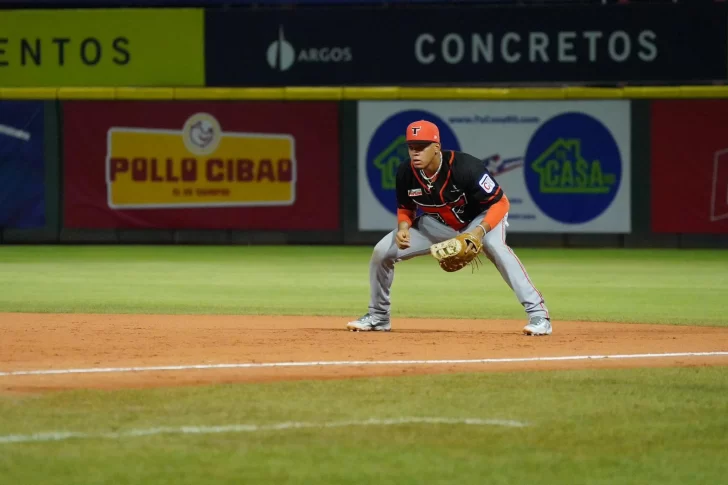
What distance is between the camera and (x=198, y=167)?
61.7ft

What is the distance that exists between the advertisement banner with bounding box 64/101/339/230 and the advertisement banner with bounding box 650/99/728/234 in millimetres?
4402

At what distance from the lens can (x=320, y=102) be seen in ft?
61.3

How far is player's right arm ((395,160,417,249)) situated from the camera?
27.4ft

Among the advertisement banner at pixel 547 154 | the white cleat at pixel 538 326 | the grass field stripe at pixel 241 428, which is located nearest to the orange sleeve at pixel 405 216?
the white cleat at pixel 538 326

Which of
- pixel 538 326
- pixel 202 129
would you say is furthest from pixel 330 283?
pixel 202 129

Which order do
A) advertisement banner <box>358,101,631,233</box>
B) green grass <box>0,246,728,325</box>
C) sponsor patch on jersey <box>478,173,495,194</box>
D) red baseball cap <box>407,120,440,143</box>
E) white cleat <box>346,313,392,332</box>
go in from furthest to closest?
advertisement banner <box>358,101,631,233</box>
green grass <box>0,246,728,325</box>
white cleat <box>346,313,392,332</box>
sponsor patch on jersey <box>478,173,495,194</box>
red baseball cap <box>407,120,440,143</box>

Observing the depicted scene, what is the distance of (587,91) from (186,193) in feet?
18.7

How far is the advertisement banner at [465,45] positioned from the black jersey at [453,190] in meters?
10.0

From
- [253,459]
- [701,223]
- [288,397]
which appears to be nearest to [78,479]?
[253,459]

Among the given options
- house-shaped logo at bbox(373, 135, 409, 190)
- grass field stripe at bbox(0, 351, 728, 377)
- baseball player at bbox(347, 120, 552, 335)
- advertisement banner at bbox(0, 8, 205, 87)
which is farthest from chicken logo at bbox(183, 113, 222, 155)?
grass field stripe at bbox(0, 351, 728, 377)

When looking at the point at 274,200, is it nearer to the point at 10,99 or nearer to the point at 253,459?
the point at 10,99

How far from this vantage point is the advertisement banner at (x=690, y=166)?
17.7 meters

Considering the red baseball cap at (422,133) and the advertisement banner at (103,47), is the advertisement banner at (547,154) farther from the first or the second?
the red baseball cap at (422,133)

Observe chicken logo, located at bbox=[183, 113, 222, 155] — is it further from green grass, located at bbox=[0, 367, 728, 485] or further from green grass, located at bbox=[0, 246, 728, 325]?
green grass, located at bbox=[0, 367, 728, 485]
